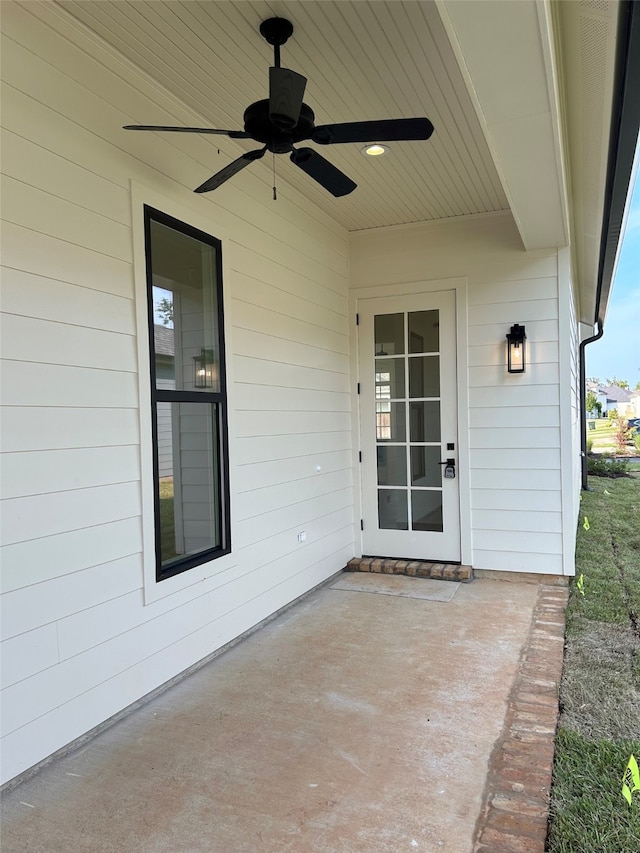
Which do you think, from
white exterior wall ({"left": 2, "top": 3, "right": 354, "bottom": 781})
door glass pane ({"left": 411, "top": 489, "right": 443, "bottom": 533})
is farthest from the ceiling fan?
door glass pane ({"left": 411, "top": 489, "right": 443, "bottom": 533})

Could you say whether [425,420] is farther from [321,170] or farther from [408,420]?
[321,170]

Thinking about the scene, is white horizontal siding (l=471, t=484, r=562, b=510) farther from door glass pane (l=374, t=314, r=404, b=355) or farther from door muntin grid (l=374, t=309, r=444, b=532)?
door glass pane (l=374, t=314, r=404, b=355)

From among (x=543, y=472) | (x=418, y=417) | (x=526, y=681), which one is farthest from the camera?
(x=418, y=417)

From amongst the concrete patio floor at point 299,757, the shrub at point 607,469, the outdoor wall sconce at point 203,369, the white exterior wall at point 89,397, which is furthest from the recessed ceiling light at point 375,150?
the shrub at point 607,469

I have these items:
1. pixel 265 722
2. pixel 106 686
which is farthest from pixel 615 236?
pixel 106 686

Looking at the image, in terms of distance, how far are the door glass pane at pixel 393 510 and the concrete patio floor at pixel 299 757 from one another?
1.55 meters

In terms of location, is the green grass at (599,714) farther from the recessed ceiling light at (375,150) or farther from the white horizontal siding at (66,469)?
the recessed ceiling light at (375,150)

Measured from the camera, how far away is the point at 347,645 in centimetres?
330

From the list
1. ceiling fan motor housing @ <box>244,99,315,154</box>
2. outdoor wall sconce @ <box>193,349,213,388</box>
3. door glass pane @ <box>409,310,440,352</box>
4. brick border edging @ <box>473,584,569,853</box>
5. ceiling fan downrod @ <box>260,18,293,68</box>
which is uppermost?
ceiling fan downrod @ <box>260,18,293,68</box>

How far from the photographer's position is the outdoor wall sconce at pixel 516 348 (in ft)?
14.7

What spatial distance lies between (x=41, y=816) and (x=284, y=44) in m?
3.15

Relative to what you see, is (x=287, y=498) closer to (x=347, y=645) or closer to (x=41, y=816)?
(x=347, y=645)

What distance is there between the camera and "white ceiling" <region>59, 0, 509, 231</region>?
7.49 ft

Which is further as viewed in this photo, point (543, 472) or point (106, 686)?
point (543, 472)
